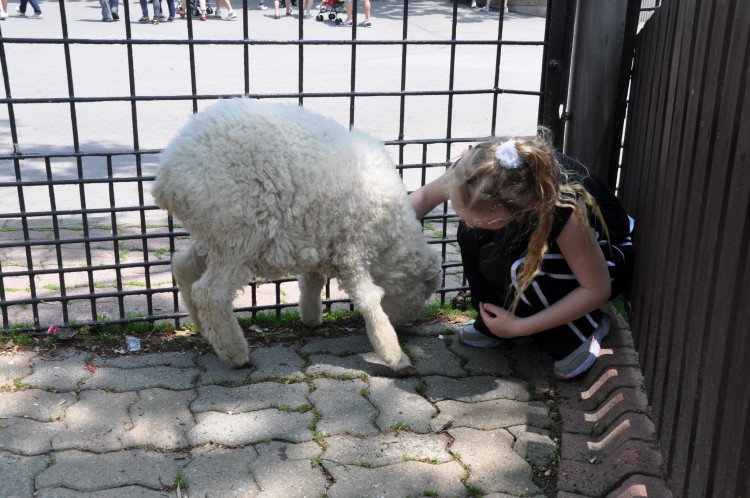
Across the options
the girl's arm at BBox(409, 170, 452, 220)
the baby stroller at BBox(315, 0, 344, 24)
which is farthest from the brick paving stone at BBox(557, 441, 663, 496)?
the baby stroller at BBox(315, 0, 344, 24)

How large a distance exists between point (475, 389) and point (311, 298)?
3.25 feet

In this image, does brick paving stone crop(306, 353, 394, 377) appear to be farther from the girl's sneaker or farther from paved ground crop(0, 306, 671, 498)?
the girl's sneaker

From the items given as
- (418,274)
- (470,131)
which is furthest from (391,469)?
(470,131)

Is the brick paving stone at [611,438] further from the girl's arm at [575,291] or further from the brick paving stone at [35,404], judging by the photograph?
the brick paving stone at [35,404]

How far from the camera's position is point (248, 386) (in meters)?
3.33

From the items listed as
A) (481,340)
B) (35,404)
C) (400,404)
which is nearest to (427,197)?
(481,340)

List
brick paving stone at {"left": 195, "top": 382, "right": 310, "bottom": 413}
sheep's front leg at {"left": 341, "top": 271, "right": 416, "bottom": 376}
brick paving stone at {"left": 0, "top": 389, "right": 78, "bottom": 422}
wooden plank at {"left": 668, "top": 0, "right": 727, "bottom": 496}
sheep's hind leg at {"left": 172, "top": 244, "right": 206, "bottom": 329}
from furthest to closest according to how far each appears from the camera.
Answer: sheep's hind leg at {"left": 172, "top": 244, "right": 206, "bottom": 329}, sheep's front leg at {"left": 341, "top": 271, "right": 416, "bottom": 376}, brick paving stone at {"left": 195, "top": 382, "right": 310, "bottom": 413}, brick paving stone at {"left": 0, "top": 389, "right": 78, "bottom": 422}, wooden plank at {"left": 668, "top": 0, "right": 727, "bottom": 496}

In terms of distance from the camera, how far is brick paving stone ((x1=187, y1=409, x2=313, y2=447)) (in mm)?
2920

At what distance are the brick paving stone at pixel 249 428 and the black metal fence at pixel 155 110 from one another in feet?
2.84

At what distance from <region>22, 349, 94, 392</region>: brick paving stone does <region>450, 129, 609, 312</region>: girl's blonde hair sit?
1.89m

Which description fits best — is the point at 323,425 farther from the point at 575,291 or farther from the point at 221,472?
the point at 575,291

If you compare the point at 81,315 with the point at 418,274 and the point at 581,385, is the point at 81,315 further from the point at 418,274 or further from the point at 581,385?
the point at 581,385

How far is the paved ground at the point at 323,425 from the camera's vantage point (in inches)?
104

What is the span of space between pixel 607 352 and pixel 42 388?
2.50m
